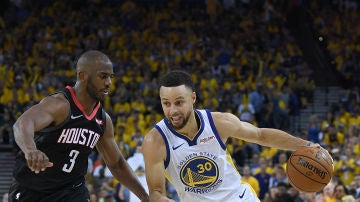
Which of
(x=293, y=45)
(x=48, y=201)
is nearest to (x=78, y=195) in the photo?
(x=48, y=201)

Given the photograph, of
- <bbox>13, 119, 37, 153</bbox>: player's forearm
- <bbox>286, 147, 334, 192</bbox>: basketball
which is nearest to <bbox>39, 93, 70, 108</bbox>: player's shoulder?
<bbox>13, 119, 37, 153</bbox>: player's forearm

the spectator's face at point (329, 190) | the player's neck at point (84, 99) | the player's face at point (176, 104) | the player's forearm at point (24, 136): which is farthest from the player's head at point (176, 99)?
the spectator's face at point (329, 190)

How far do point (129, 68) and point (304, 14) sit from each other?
7.26 m

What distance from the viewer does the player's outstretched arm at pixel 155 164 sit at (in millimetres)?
4832

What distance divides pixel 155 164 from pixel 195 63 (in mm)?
13119

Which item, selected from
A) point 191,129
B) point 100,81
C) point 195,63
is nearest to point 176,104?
point 191,129

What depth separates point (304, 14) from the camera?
22.3 metres

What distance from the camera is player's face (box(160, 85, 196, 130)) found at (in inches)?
194

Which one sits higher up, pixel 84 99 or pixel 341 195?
pixel 84 99

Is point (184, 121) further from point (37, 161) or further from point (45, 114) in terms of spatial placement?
point (37, 161)

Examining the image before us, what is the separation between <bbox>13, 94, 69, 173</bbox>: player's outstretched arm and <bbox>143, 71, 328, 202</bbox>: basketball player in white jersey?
2.13 ft

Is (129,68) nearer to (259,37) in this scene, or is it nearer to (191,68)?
(191,68)

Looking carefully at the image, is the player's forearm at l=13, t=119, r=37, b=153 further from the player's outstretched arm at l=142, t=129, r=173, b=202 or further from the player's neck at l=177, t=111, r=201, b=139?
the player's neck at l=177, t=111, r=201, b=139

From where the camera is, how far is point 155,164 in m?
4.91
